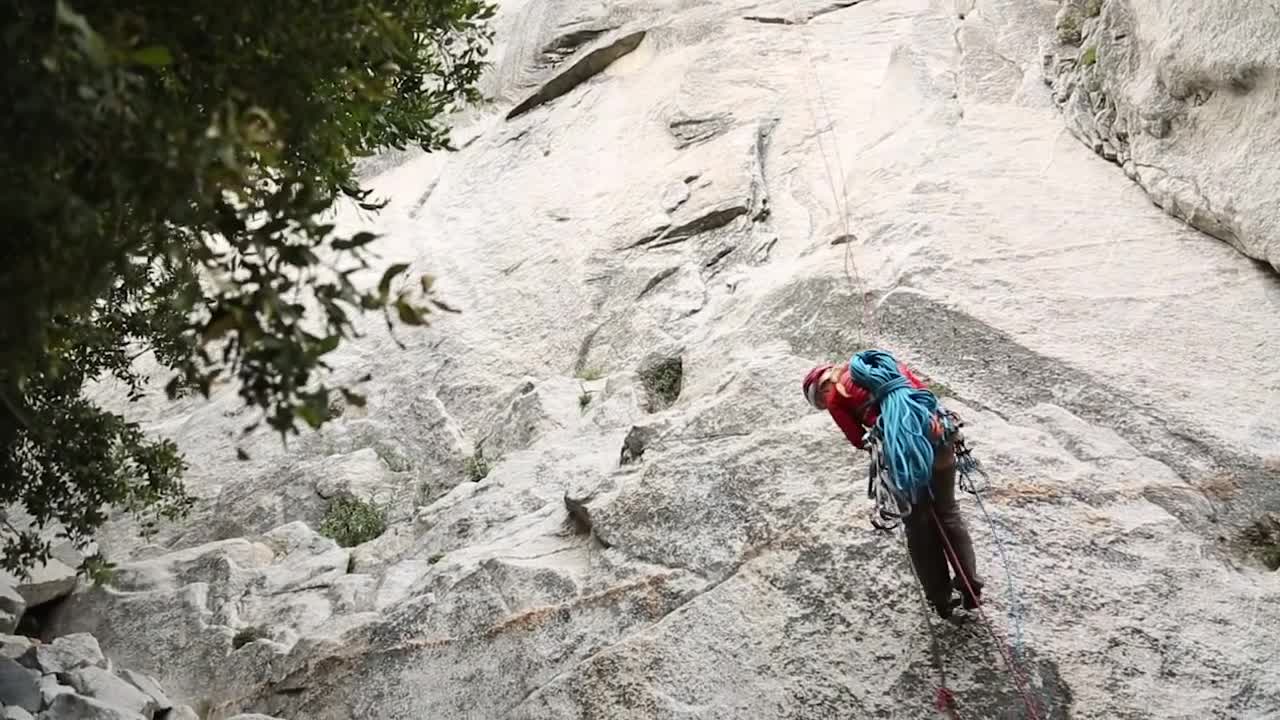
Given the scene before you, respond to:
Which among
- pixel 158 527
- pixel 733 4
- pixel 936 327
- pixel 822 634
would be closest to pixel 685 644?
pixel 822 634

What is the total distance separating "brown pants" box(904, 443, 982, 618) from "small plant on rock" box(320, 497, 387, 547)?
24.9 ft

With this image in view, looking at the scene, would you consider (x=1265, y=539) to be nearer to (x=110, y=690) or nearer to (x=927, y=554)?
(x=927, y=554)

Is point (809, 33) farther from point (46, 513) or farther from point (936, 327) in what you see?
point (46, 513)

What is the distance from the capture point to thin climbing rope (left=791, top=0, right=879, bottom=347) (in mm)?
10913

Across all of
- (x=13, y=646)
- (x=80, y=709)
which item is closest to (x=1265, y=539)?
(x=80, y=709)

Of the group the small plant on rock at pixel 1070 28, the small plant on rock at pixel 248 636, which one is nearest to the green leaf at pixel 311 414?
the small plant on rock at pixel 248 636

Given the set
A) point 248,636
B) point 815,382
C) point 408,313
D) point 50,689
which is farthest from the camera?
point 248,636

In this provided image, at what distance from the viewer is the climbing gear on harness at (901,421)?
6.41 m

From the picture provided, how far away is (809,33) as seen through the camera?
2056 cm

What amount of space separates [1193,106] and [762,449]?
6.60 metres

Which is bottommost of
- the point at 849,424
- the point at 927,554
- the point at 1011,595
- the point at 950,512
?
the point at 1011,595

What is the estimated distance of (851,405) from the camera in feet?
23.1

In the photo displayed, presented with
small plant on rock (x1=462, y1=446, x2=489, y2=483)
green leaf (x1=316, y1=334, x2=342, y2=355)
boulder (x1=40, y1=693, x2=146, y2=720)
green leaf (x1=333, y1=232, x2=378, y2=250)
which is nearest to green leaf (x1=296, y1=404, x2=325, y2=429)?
green leaf (x1=316, y1=334, x2=342, y2=355)

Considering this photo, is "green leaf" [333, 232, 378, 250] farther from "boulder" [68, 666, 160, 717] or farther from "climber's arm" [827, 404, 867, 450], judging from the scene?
"boulder" [68, 666, 160, 717]
